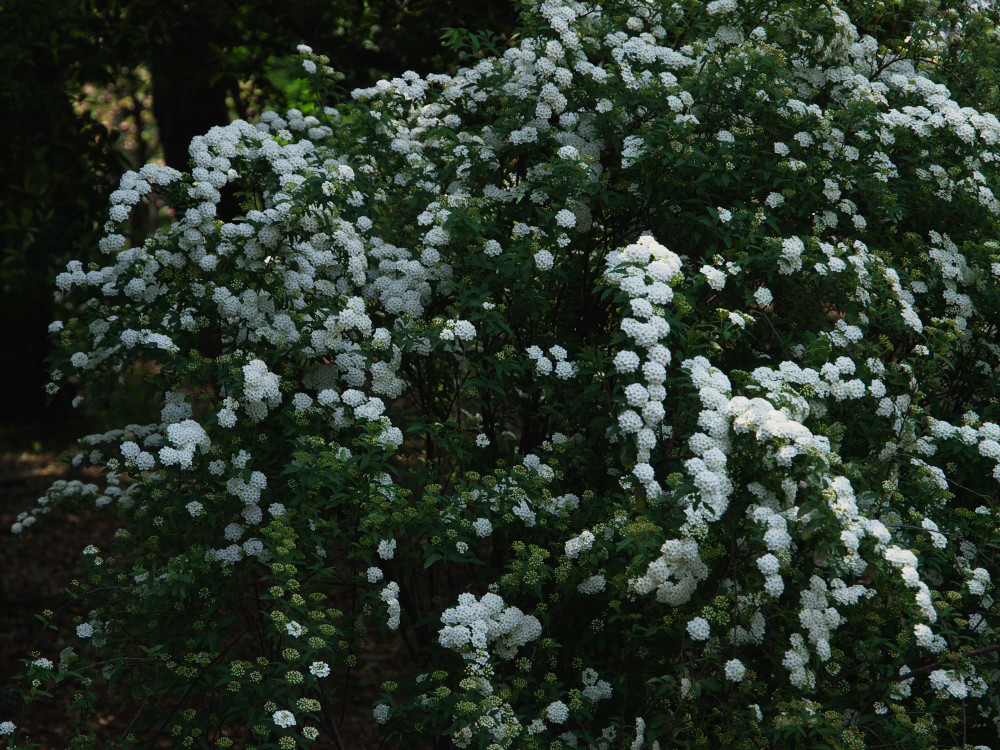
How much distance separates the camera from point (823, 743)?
2947mm

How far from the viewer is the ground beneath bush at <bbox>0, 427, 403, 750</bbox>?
6.37 m

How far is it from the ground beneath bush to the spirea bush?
136cm

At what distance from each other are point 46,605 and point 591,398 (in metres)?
6.19

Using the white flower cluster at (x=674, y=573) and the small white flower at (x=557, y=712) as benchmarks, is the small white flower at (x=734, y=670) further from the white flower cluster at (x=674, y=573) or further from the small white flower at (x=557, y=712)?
the small white flower at (x=557, y=712)

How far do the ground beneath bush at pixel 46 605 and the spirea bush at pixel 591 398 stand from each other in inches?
53.4

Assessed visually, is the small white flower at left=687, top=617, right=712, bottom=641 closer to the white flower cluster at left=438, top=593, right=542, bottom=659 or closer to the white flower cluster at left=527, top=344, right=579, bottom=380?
the white flower cluster at left=438, top=593, right=542, bottom=659

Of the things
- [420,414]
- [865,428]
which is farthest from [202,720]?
[865,428]

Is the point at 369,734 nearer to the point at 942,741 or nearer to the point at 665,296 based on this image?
the point at 942,741

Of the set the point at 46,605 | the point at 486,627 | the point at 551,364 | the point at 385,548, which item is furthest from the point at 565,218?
the point at 46,605

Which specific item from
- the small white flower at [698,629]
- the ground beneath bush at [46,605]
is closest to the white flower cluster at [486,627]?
the small white flower at [698,629]

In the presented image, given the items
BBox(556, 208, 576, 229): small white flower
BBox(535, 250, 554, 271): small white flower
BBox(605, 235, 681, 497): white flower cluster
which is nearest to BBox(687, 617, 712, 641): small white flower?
BBox(605, 235, 681, 497): white flower cluster

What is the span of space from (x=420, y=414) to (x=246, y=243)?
1042 mm

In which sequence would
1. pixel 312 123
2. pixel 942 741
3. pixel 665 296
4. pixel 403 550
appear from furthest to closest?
pixel 312 123 → pixel 403 550 → pixel 942 741 → pixel 665 296

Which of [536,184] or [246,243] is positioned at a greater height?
[536,184]
